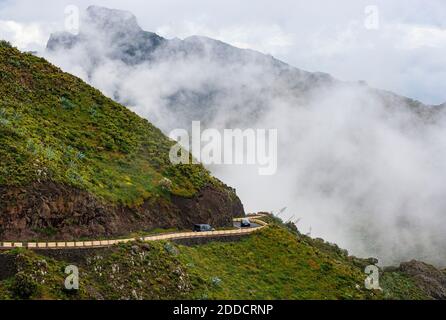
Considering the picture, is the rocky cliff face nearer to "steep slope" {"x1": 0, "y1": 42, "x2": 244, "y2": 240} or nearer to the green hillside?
"steep slope" {"x1": 0, "y1": 42, "x2": 244, "y2": 240}

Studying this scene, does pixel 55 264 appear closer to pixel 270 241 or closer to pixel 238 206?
pixel 270 241

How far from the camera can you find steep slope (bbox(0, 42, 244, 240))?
45.5 m

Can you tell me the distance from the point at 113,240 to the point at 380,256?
15894 centimetres

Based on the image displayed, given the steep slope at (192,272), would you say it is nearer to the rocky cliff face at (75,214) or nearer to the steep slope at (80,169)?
the rocky cliff face at (75,214)

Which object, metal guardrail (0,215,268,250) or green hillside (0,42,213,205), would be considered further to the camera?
green hillside (0,42,213,205)

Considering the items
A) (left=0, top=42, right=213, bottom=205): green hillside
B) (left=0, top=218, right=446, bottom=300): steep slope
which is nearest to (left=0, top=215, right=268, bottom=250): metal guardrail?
(left=0, top=218, right=446, bottom=300): steep slope

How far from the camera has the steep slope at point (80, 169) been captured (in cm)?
4553

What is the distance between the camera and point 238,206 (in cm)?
6838

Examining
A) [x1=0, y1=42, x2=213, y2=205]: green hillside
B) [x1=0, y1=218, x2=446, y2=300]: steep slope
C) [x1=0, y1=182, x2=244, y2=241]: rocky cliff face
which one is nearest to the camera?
[x1=0, y1=218, x2=446, y2=300]: steep slope

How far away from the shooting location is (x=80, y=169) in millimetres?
53625

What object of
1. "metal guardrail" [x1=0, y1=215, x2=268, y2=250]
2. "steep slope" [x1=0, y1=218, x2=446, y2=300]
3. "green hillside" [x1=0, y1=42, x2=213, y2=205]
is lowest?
"steep slope" [x1=0, y1=218, x2=446, y2=300]

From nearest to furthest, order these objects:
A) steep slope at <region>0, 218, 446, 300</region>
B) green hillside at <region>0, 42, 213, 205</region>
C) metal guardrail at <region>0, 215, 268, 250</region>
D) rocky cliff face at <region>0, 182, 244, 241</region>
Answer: steep slope at <region>0, 218, 446, 300</region>
metal guardrail at <region>0, 215, 268, 250</region>
rocky cliff face at <region>0, 182, 244, 241</region>
green hillside at <region>0, 42, 213, 205</region>

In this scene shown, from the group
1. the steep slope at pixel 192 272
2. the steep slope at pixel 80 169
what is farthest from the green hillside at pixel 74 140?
the steep slope at pixel 192 272
